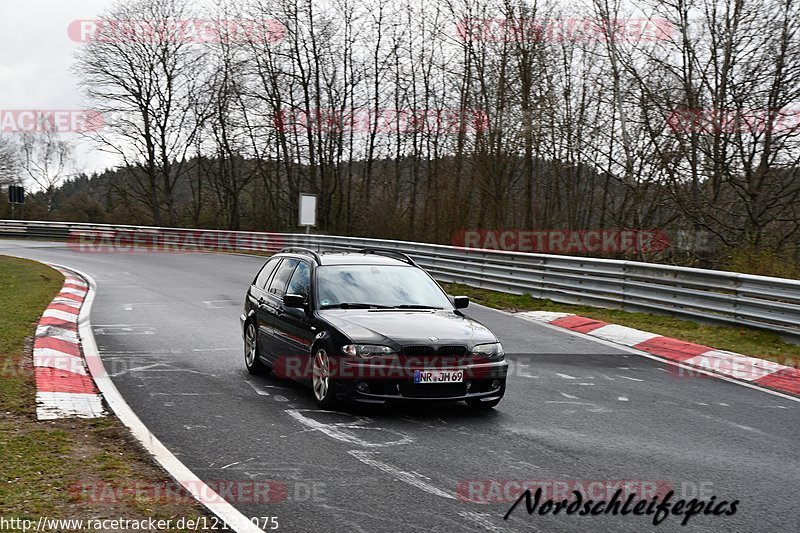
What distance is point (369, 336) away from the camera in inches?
293

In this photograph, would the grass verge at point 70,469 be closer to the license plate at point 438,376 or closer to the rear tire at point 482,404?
the license plate at point 438,376

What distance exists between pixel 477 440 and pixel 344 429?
1.14 meters

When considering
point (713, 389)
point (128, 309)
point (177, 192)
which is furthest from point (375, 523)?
point (177, 192)

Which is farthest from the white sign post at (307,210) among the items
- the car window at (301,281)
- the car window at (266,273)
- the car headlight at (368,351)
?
the car headlight at (368,351)

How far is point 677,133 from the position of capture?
20703 mm

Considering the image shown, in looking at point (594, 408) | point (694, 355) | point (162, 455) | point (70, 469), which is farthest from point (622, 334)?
point (70, 469)

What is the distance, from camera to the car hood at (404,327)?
742 centimetres

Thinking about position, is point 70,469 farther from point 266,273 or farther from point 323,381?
point 266,273

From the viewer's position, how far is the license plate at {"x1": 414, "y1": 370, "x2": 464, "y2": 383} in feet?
23.9

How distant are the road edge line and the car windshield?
2.22 metres

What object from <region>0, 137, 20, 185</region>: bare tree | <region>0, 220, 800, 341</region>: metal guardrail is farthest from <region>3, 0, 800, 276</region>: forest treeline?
<region>0, 137, 20, 185</region>: bare tree

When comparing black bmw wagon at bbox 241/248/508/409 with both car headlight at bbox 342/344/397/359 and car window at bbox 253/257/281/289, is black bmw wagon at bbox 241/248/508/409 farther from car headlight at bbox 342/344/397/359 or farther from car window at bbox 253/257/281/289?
car window at bbox 253/257/281/289

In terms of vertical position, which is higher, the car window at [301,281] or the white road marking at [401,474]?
the car window at [301,281]

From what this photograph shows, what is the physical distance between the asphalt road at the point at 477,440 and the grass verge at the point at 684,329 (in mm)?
1708
